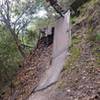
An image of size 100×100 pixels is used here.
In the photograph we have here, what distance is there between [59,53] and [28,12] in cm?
526

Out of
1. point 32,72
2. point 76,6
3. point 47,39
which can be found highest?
point 76,6

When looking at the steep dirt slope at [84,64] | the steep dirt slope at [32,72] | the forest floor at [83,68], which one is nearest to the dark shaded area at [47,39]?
the steep dirt slope at [32,72]

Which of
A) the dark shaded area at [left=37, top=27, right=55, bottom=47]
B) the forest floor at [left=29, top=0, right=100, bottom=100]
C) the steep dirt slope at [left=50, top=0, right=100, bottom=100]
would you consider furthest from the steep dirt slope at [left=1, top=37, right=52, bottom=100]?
the steep dirt slope at [left=50, top=0, right=100, bottom=100]

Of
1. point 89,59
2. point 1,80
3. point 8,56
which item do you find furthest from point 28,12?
point 89,59

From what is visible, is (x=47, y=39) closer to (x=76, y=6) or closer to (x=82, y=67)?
(x=76, y=6)

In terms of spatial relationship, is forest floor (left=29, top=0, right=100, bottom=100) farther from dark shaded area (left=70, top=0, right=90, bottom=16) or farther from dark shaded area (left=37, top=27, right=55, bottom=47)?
dark shaded area (left=37, top=27, right=55, bottom=47)

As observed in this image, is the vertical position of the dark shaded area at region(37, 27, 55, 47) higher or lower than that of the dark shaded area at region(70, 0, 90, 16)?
lower

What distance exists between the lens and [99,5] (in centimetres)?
659

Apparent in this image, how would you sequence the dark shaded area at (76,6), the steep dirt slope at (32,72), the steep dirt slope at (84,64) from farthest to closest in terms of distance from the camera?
the dark shaded area at (76,6), the steep dirt slope at (32,72), the steep dirt slope at (84,64)

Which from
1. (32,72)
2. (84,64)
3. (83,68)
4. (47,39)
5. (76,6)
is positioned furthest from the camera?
(47,39)

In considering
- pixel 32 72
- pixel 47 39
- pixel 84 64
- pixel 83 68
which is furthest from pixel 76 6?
pixel 83 68

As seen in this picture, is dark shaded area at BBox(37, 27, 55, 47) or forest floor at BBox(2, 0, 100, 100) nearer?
forest floor at BBox(2, 0, 100, 100)

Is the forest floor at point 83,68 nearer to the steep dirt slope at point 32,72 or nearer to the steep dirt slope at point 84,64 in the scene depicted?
the steep dirt slope at point 84,64

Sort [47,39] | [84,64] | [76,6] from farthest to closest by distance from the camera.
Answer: [47,39], [76,6], [84,64]
